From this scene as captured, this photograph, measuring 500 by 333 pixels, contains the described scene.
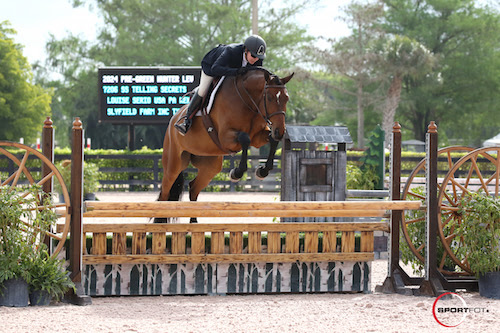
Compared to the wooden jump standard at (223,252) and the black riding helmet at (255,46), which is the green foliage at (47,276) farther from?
the black riding helmet at (255,46)

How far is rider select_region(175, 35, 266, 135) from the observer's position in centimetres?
514

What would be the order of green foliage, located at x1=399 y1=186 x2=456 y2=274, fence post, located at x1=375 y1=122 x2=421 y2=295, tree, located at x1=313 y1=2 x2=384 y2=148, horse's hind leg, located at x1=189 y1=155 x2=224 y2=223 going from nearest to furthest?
fence post, located at x1=375 y1=122 x2=421 y2=295
green foliage, located at x1=399 y1=186 x2=456 y2=274
horse's hind leg, located at x1=189 y1=155 x2=224 y2=223
tree, located at x1=313 y1=2 x2=384 y2=148

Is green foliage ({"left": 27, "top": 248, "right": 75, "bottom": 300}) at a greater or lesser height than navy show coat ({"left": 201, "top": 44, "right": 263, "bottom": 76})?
lesser

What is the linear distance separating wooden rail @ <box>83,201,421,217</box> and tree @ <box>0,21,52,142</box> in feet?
95.4

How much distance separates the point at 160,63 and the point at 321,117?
437 inches

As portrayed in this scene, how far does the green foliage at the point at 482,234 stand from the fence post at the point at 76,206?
2780 mm

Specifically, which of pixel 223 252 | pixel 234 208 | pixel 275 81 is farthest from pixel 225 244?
pixel 275 81

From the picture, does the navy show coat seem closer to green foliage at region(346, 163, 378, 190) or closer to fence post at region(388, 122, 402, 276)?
fence post at region(388, 122, 402, 276)

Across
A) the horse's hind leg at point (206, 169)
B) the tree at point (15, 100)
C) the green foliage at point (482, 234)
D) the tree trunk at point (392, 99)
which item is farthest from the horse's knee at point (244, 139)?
the tree at point (15, 100)

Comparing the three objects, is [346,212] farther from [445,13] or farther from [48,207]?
[445,13]

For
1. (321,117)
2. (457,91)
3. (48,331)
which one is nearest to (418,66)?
(457,91)

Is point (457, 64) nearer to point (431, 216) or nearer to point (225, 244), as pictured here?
point (431, 216)

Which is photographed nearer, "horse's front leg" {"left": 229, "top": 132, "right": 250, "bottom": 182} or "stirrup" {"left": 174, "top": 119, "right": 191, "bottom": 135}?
"horse's front leg" {"left": 229, "top": 132, "right": 250, "bottom": 182}

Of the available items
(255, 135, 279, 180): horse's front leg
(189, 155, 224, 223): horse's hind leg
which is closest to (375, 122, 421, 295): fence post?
(255, 135, 279, 180): horse's front leg
